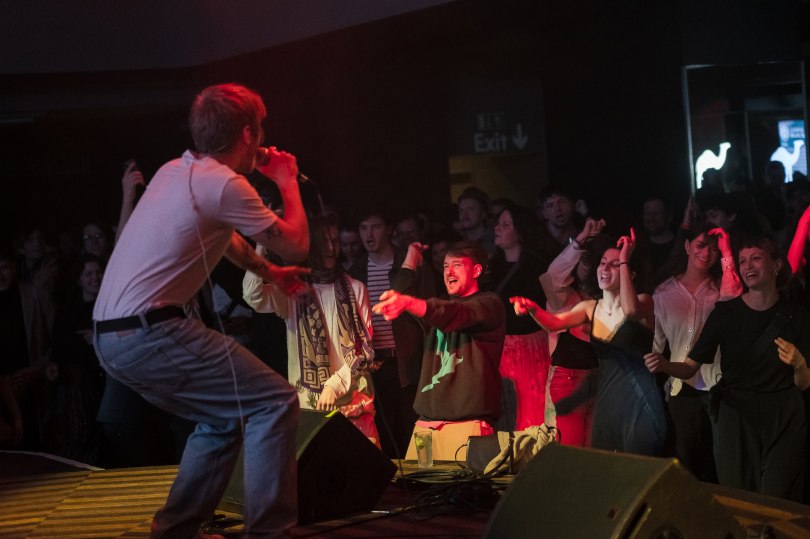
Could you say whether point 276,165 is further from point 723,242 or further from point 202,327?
point 723,242

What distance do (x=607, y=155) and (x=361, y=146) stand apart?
2667 millimetres

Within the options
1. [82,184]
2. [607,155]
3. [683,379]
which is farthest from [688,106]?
[82,184]

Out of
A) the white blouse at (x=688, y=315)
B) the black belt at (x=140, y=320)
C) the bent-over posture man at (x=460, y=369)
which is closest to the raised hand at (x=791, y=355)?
the white blouse at (x=688, y=315)

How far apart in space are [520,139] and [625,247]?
20.5ft

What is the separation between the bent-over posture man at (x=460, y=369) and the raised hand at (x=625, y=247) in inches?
23.8

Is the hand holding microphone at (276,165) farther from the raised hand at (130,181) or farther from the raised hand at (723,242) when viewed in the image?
the raised hand at (723,242)

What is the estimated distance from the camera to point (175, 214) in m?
2.43

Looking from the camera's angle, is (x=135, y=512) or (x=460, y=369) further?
(x=460, y=369)

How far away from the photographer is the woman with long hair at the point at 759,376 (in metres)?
3.49


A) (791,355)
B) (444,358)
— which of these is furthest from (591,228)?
(791,355)

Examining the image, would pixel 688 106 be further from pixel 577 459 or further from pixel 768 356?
pixel 577 459

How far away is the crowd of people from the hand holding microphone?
0.26ft

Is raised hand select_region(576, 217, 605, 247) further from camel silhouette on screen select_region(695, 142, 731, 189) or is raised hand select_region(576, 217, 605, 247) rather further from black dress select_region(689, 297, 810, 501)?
camel silhouette on screen select_region(695, 142, 731, 189)

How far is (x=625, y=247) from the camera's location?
3.93 metres
